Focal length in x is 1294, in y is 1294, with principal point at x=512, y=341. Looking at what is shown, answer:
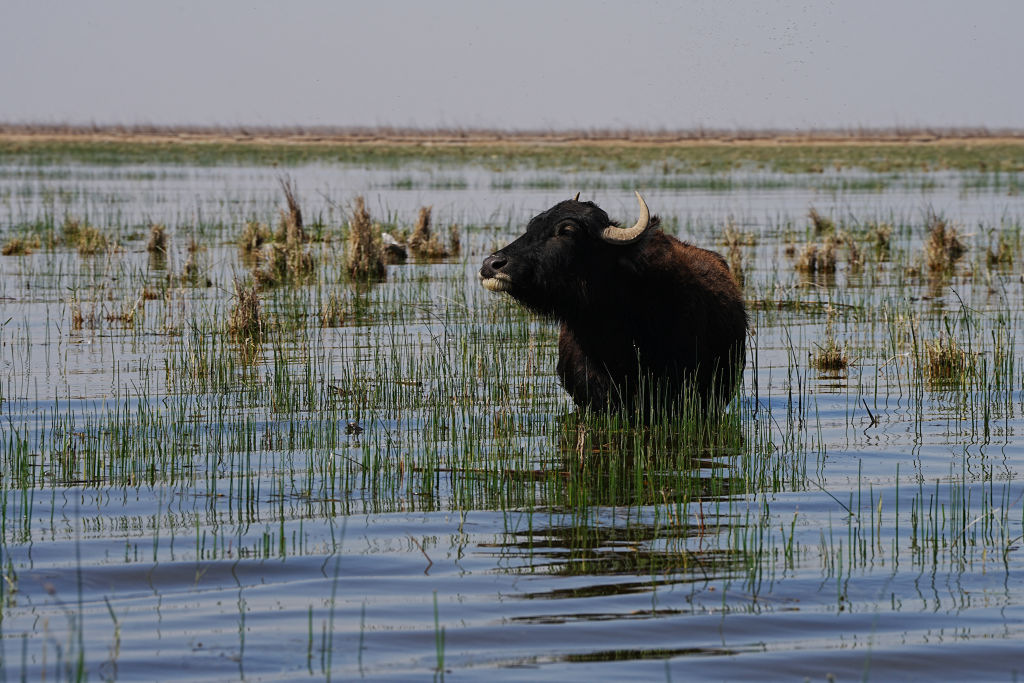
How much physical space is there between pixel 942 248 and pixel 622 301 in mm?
11505

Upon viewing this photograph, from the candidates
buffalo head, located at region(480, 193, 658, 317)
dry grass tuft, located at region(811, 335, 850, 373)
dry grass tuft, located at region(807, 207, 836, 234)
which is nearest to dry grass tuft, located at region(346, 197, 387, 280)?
dry grass tuft, located at region(811, 335, 850, 373)

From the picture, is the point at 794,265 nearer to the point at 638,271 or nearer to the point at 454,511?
the point at 638,271

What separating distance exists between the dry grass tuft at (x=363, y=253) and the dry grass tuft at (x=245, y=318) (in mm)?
4627

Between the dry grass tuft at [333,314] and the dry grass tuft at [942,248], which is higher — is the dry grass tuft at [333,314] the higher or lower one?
the lower one

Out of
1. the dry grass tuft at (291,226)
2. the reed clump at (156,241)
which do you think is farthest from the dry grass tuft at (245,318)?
the reed clump at (156,241)

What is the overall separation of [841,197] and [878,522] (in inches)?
1263

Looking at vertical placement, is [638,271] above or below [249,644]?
above

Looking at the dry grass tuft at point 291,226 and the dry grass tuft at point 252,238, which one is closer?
the dry grass tuft at point 291,226

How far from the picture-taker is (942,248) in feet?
61.4

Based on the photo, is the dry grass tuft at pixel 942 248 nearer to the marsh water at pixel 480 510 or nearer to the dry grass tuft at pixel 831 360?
the marsh water at pixel 480 510

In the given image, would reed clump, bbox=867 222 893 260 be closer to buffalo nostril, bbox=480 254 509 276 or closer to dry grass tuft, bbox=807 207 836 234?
dry grass tuft, bbox=807 207 836 234

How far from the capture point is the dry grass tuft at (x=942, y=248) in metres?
18.5

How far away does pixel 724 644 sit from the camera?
477cm

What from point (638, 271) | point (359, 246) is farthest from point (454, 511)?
point (359, 246)
